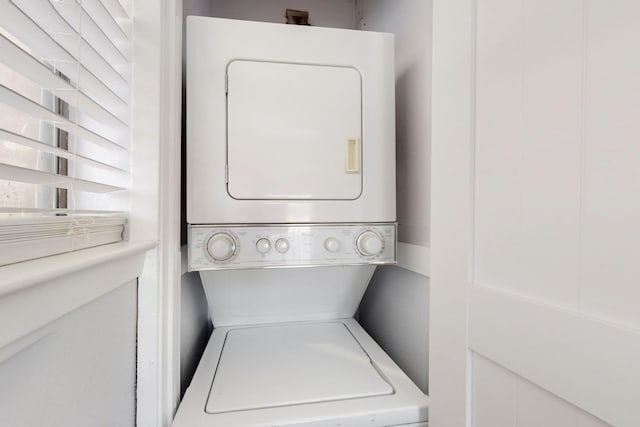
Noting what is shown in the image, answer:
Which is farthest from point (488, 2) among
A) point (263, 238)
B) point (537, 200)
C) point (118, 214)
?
point (118, 214)

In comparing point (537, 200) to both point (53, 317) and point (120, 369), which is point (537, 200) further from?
point (120, 369)

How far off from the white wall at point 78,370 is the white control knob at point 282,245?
0.49 metres

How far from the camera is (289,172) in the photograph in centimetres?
119

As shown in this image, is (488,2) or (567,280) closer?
(567,280)

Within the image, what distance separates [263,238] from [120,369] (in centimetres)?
59

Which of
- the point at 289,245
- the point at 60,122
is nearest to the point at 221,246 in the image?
the point at 289,245

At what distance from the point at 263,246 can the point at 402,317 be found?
0.76m

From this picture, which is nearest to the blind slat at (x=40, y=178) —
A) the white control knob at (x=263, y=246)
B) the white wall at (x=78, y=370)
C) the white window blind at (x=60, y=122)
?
the white window blind at (x=60, y=122)

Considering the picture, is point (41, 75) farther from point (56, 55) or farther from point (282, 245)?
point (282, 245)

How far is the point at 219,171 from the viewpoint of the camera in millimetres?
1143

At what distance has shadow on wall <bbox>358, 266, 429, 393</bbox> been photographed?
1241 millimetres

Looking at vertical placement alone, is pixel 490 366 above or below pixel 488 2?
below

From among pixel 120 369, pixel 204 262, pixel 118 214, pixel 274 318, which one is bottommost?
pixel 274 318

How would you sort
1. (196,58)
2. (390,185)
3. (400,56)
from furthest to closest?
(400,56)
(390,185)
(196,58)
